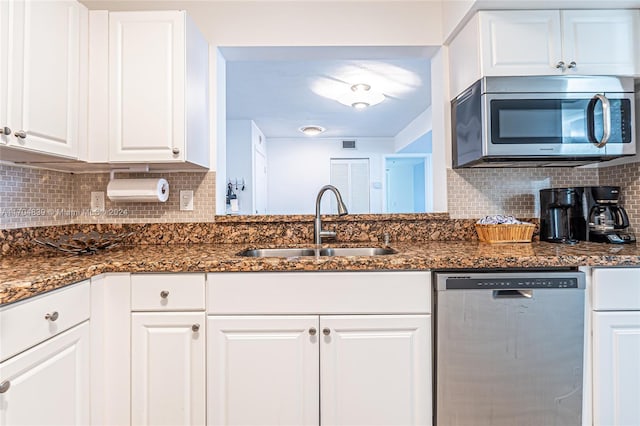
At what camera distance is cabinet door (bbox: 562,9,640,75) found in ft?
5.24

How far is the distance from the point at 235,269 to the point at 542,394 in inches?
49.4

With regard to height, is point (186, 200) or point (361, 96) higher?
point (361, 96)

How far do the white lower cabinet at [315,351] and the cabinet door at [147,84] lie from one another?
2.45ft

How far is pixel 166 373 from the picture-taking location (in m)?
1.30

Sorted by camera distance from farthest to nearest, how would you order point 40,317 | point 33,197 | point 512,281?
point 33,197 → point 512,281 → point 40,317

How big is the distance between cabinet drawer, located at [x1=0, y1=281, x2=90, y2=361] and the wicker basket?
1.83 m

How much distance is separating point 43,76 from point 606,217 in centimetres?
261

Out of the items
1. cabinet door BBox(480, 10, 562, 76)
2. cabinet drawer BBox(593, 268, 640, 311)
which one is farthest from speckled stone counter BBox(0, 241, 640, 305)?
cabinet door BBox(480, 10, 562, 76)

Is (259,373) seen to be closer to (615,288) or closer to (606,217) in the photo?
(615,288)

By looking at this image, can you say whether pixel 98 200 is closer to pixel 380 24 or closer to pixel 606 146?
pixel 380 24

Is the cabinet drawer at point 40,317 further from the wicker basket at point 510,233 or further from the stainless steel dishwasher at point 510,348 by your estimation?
the wicker basket at point 510,233

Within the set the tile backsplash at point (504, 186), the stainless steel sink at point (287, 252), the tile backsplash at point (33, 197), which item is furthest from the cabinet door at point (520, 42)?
the tile backsplash at point (33, 197)

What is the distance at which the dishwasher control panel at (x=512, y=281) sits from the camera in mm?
1295

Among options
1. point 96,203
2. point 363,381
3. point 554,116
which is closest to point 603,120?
point 554,116
